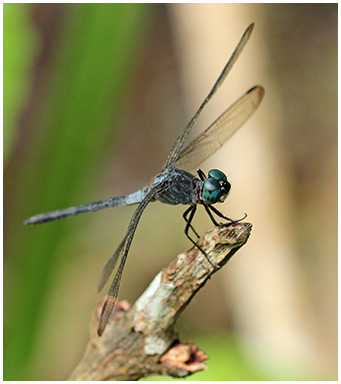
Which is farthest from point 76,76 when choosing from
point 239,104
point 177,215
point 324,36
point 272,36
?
point 324,36

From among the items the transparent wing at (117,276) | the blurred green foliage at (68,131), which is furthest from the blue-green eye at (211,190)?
the blurred green foliage at (68,131)

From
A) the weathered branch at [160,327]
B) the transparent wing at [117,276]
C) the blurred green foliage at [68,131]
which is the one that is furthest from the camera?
the blurred green foliage at [68,131]

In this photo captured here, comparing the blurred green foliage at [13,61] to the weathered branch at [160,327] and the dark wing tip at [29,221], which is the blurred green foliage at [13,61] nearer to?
the dark wing tip at [29,221]

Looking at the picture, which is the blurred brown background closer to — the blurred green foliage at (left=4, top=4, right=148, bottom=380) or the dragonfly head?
the blurred green foliage at (left=4, top=4, right=148, bottom=380)

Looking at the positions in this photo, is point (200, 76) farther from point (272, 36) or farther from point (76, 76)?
point (76, 76)

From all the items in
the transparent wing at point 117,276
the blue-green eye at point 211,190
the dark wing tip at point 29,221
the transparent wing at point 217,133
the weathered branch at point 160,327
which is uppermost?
the transparent wing at point 217,133

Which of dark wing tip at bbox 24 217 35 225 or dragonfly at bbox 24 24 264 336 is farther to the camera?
dark wing tip at bbox 24 217 35 225

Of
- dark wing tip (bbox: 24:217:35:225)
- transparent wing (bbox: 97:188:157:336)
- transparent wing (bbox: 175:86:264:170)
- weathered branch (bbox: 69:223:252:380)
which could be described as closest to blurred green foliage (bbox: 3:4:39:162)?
dark wing tip (bbox: 24:217:35:225)
